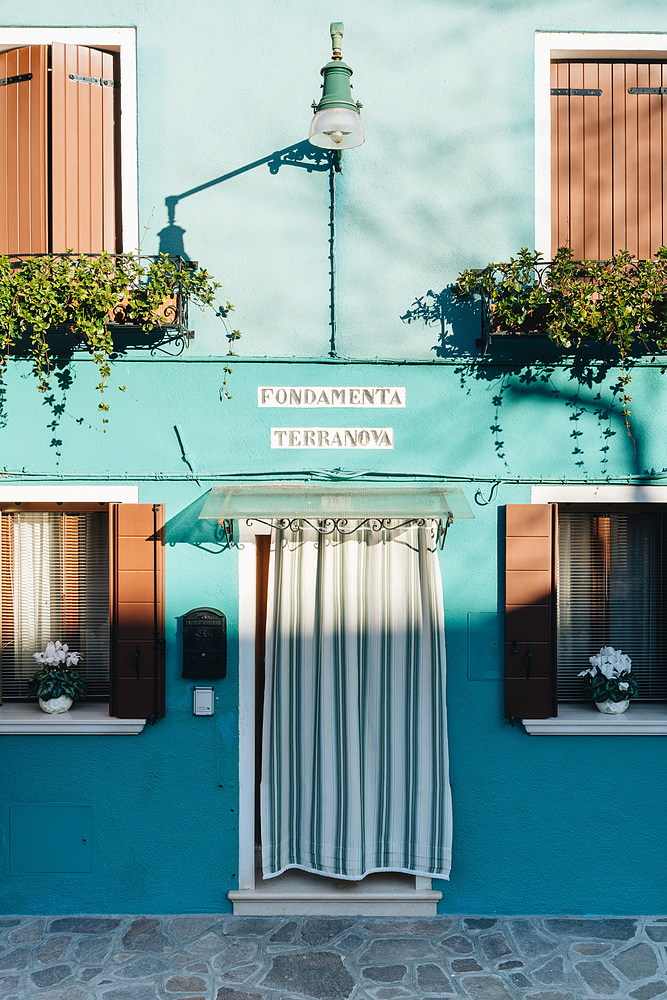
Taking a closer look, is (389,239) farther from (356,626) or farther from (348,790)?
(348,790)

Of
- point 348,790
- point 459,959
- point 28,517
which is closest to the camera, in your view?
point 459,959

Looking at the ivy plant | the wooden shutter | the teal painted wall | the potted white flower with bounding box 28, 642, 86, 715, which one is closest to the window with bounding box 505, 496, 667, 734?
the teal painted wall

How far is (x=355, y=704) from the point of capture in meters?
4.86

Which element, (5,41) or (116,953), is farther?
(5,41)

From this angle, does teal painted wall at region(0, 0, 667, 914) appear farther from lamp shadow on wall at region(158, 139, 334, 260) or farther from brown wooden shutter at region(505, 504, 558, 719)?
brown wooden shutter at region(505, 504, 558, 719)

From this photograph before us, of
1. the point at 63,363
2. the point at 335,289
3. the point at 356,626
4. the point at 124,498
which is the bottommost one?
the point at 356,626

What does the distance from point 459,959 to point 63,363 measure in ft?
15.7

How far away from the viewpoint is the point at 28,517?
5238 mm

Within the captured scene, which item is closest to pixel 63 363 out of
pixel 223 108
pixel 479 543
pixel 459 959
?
pixel 223 108

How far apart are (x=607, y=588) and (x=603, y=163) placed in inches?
124

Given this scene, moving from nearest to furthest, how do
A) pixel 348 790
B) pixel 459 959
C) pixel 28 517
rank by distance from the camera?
pixel 459 959, pixel 348 790, pixel 28 517

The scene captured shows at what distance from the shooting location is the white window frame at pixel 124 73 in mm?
4930

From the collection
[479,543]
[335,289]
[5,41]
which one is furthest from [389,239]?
[5,41]

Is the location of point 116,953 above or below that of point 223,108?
below
